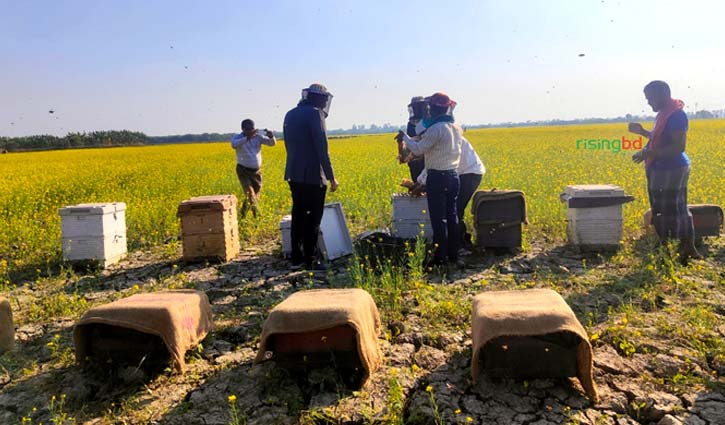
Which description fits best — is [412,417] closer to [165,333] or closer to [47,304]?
[165,333]

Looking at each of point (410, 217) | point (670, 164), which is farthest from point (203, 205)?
point (670, 164)

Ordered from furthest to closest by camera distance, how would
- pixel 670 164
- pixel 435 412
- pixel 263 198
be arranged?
pixel 263 198 < pixel 670 164 < pixel 435 412

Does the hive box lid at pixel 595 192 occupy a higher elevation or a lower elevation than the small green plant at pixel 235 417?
higher

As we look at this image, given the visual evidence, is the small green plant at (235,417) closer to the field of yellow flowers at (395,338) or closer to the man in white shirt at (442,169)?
the field of yellow flowers at (395,338)

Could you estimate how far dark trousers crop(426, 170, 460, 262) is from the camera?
6480 mm

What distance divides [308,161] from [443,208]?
5.65ft

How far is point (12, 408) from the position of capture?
12.4ft

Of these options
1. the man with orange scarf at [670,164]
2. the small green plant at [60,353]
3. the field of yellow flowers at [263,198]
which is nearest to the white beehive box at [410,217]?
the field of yellow flowers at [263,198]

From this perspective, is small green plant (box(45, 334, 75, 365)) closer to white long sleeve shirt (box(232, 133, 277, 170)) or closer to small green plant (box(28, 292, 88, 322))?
small green plant (box(28, 292, 88, 322))

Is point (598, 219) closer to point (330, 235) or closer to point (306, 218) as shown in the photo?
point (330, 235)

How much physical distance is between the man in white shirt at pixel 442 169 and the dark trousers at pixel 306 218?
1.31m

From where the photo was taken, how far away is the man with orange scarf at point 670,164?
6.41 meters

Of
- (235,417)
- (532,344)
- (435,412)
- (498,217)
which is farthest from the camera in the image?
(498,217)

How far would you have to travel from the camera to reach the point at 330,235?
741 centimetres
